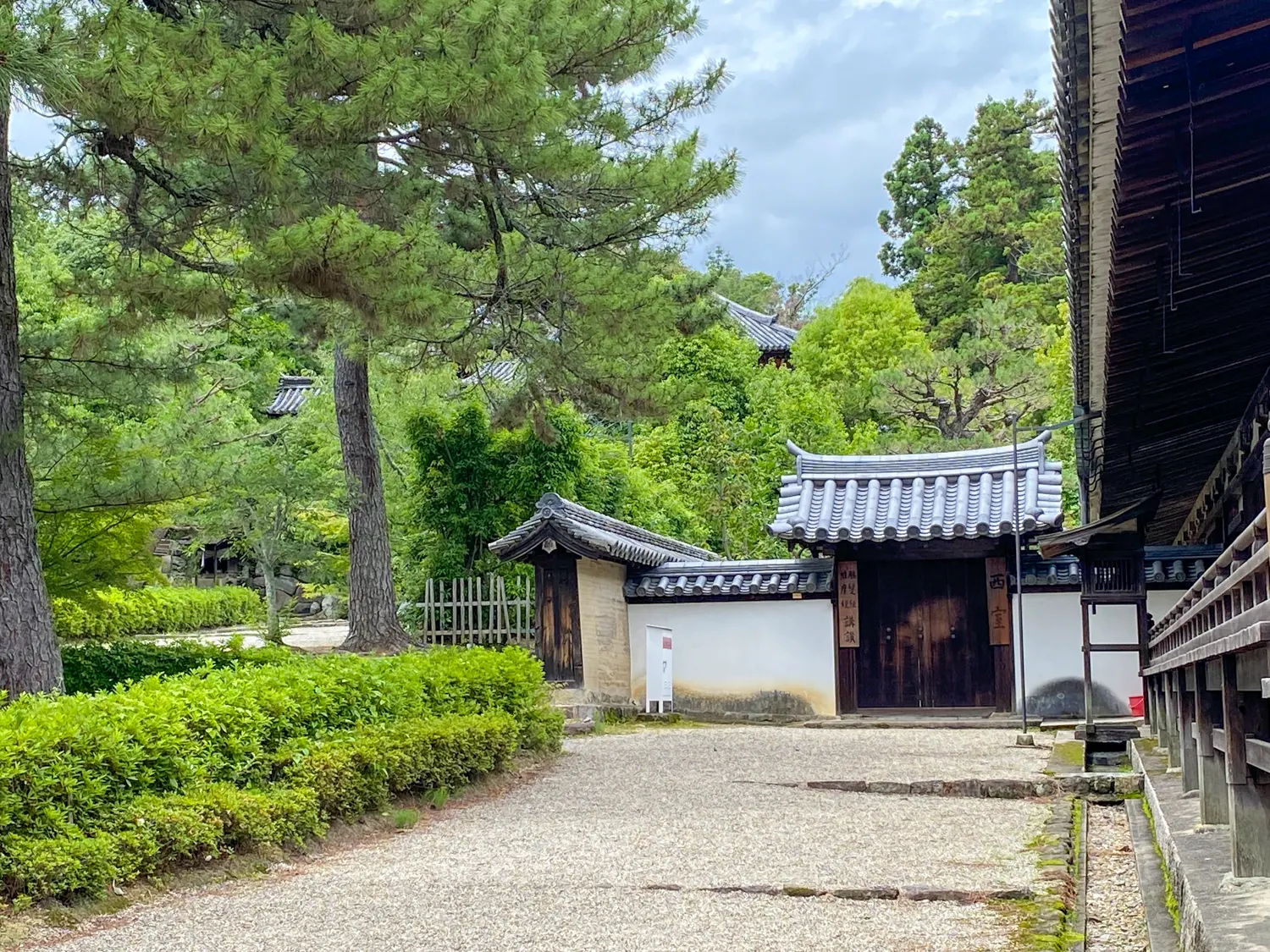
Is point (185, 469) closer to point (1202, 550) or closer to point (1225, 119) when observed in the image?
point (1225, 119)

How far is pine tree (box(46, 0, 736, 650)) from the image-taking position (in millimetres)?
7281

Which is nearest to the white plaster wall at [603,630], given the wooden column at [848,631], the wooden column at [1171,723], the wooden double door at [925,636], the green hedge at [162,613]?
the wooden column at [848,631]

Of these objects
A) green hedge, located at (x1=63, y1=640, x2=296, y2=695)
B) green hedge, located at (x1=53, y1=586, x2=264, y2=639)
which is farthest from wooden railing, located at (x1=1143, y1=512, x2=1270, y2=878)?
green hedge, located at (x1=53, y1=586, x2=264, y2=639)

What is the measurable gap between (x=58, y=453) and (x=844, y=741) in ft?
25.3

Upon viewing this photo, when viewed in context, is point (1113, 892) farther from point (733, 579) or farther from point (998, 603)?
point (733, 579)

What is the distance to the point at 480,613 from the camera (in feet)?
54.2

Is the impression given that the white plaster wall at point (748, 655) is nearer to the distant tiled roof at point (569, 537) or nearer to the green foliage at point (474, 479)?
the distant tiled roof at point (569, 537)

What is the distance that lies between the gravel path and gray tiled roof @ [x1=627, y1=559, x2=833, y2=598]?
756cm

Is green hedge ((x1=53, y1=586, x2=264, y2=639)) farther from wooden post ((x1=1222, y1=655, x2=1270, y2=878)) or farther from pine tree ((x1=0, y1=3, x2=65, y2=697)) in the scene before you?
wooden post ((x1=1222, y1=655, x2=1270, y2=878))

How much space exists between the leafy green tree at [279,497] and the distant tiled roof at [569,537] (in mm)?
5190

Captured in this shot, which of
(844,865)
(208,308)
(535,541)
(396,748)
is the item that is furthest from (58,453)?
(844,865)

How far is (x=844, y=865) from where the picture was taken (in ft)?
20.5

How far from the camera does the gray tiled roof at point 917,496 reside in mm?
14609

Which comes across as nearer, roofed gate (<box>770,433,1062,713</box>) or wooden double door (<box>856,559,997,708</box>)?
roofed gate (<box>770,433,1062,713</box>)
